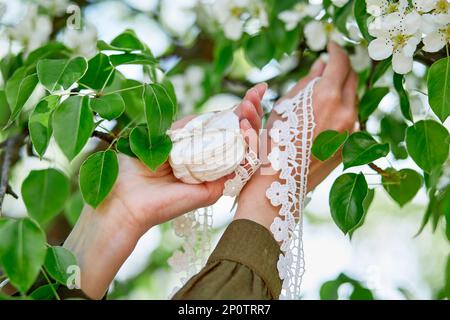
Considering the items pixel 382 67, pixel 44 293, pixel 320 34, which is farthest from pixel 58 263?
pixel 320 34

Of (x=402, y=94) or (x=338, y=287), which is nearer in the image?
(x=402, y=94)

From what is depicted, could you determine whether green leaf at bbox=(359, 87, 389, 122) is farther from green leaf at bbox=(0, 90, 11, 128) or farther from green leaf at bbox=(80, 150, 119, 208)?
green leaf at bbox=(0, 90, 11, 128)

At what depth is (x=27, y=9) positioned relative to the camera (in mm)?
1209

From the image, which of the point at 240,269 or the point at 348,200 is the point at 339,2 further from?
the point at 240,269

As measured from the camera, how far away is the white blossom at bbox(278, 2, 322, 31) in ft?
3.66

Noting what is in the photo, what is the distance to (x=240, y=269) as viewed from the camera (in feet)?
2.57

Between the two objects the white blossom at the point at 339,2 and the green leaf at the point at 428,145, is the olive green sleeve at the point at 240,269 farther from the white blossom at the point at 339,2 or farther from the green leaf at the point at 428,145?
the white blossom at the point at 339,2

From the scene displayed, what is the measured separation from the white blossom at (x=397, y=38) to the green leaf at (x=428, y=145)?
0.07 meters

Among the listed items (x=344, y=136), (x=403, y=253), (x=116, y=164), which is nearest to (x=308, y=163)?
(x=344, y=136)

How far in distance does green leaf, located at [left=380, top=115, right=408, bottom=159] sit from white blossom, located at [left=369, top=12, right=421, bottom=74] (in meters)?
0.25

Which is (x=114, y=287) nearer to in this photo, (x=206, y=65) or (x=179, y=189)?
(x=206, y=65)

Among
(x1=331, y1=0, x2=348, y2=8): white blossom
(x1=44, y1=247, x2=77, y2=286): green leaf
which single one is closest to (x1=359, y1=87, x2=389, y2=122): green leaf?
(x1=331, y1=0, x2=348, y2=8): white blossom

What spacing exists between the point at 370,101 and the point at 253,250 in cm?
30

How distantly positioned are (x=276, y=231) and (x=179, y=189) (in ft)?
0.41
